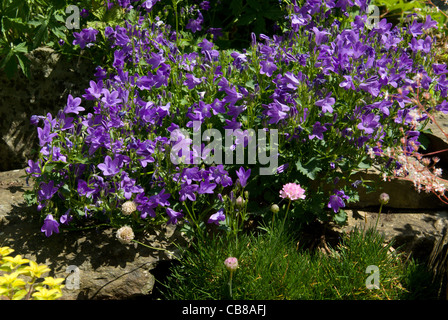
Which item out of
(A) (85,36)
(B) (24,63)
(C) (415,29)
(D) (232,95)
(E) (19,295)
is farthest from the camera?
(B) (24,63)

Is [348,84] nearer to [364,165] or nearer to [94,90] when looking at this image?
[364,165]

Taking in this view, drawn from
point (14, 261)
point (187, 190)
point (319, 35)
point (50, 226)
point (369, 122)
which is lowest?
point (14, 261)

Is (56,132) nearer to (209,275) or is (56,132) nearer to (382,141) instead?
(209,275)

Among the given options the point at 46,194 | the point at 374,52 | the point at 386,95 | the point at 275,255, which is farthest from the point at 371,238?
the point at 46,194

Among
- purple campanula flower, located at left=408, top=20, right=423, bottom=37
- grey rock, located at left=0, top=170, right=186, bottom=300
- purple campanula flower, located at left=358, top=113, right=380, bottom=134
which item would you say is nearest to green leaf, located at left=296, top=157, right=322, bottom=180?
purple campanula flower, located at left=358, top=113, right=380, bottom=134

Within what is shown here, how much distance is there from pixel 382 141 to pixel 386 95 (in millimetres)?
359

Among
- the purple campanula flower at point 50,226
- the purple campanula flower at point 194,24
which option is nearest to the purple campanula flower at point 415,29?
the purple campanula flower at point 194,24

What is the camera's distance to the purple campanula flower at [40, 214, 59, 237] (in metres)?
3.01

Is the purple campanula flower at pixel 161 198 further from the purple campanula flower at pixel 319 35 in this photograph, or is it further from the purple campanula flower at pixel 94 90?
the purple campanula flower at pixel 319 35

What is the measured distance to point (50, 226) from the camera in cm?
304

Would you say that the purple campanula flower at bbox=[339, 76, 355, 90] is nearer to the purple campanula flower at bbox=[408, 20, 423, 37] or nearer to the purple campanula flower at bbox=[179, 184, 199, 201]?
the purple campanula flower at bbox=[408, 20, 423, 37]

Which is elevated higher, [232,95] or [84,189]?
[232,95]

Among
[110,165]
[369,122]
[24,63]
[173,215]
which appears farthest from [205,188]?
[24,63]

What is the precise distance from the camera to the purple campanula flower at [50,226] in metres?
3.01
